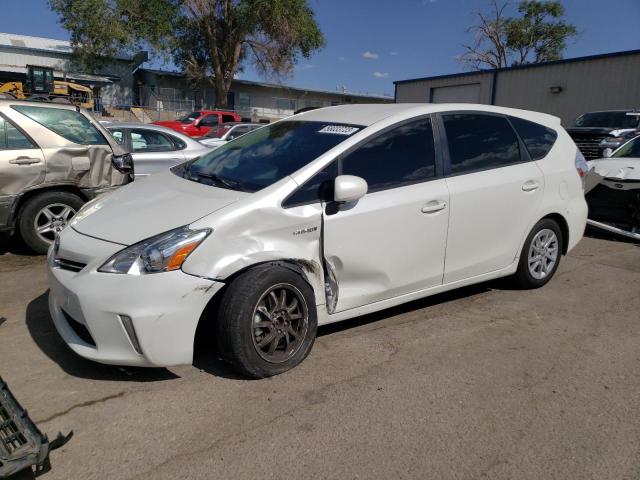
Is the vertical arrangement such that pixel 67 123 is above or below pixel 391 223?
above

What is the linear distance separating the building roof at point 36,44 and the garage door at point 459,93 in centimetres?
2401

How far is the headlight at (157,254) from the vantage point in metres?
2.85

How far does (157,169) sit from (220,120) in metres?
17.1

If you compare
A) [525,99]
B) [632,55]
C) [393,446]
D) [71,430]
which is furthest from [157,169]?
[525,99]

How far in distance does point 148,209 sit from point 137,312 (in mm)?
756

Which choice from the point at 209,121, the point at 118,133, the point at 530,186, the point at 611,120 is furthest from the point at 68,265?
the point at 209,121

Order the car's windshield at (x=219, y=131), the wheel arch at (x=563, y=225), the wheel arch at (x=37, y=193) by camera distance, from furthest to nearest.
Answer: the car's windshield at (x=219, y=131) → the wheel arch at (x=37, y=193) → the wheel arch at (x=563, y=225)

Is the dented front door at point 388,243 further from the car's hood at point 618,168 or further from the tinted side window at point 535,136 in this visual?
the car's hood at point 618,168

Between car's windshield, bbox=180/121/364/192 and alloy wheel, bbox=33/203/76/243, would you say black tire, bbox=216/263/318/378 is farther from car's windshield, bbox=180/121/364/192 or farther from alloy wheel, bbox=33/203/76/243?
alloy wheel, bbox=33/203/76/243

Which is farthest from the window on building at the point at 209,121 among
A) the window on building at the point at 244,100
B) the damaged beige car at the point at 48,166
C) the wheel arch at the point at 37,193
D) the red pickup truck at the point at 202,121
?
the window on building at the point at 244,100

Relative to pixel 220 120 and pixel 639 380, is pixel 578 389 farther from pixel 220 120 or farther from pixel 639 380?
pixel 220 120

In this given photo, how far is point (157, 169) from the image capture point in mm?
7457

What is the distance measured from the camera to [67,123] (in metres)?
5.92

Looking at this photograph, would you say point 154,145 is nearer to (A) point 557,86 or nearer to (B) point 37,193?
(B) point 37,193
